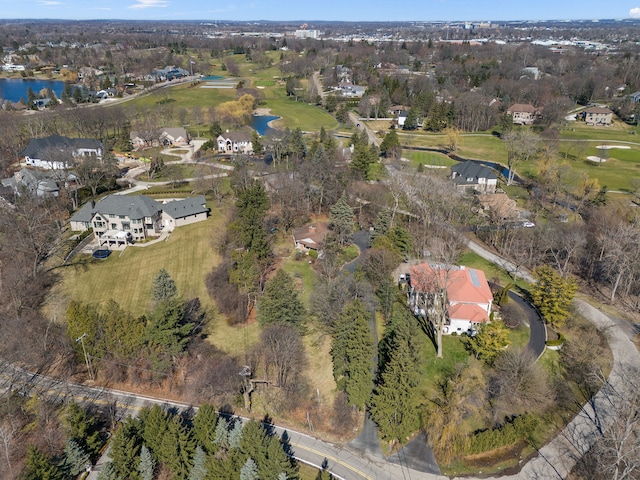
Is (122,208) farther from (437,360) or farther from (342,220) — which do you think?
(437,360)

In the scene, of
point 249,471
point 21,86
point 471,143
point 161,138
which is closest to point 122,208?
point 249,471

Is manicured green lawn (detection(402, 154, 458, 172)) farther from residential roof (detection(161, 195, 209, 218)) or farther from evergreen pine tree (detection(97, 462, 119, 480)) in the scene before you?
evergreen pine tree (detection(97, 462, 119, 480))

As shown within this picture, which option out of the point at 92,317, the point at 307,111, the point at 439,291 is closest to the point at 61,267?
the point at 92,317

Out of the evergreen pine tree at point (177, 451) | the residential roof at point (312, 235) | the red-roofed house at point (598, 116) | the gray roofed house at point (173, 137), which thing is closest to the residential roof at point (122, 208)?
the residential roof at point (312, 235)

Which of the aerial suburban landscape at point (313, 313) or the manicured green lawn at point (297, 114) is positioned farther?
the manicured green lawn at point (297, 114)

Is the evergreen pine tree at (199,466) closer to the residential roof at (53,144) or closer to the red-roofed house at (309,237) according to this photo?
the red-roofed house at (309,237)

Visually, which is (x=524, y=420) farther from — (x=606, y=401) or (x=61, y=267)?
(x=61, y=267)
